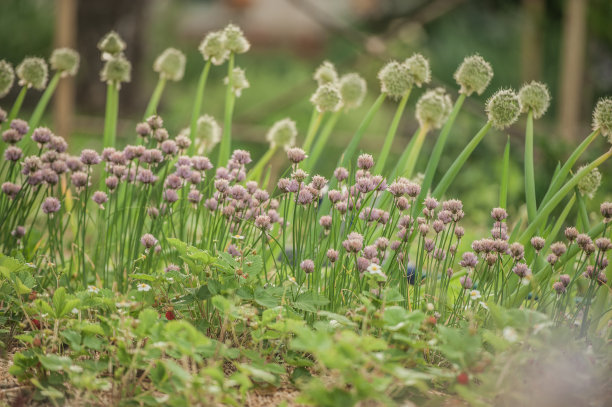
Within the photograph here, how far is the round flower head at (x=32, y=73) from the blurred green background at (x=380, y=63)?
2.22m

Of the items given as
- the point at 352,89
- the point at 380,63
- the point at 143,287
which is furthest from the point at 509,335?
the point at 380,63

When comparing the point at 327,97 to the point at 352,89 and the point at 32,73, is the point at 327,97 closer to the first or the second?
the point at 352,89

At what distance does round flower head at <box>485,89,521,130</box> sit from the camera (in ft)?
6.56

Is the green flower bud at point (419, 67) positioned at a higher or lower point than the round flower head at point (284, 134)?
higher

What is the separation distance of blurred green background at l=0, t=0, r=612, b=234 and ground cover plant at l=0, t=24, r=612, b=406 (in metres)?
1.65

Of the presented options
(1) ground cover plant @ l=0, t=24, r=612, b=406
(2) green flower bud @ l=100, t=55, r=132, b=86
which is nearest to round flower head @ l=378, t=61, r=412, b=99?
(1) ground cover plant @ l=0, t=24, r=612, b=406

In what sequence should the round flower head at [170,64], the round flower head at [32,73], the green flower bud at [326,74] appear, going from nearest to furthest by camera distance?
the round flower head at [32,73], the green flower bud at [326,74], the round flower head at [170,64]

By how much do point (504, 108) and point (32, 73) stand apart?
5.45ft

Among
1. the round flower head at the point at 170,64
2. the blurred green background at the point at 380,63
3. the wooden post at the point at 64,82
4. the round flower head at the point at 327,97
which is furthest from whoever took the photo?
the blurred green background at the point at 380,63

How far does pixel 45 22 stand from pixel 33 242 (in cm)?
664

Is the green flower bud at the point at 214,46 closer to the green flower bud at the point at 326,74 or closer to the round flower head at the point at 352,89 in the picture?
the green flower bud at the point at 326,74

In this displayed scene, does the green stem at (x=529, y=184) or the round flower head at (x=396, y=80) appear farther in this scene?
the round flower head at (x=396, y=80)

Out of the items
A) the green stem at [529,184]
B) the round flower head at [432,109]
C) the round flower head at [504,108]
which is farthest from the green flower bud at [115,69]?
the green stem at [529,184]

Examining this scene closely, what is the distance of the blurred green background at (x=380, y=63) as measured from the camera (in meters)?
4.86
